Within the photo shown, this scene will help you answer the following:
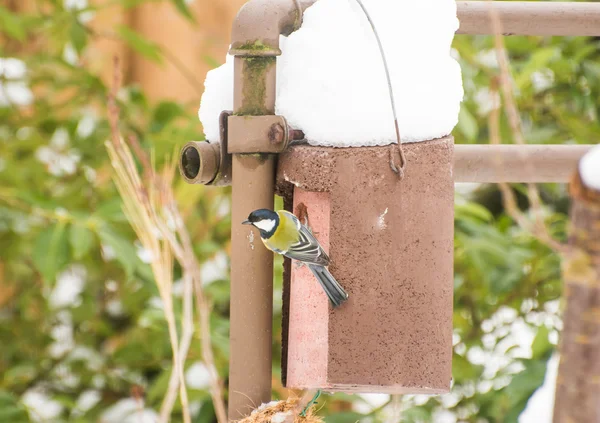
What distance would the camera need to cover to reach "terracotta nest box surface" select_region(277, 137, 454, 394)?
0.89 m

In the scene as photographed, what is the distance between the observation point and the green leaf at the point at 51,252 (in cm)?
138

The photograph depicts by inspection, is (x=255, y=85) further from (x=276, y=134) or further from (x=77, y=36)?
(x=77, y=36)

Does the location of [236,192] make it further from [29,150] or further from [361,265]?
[29,150]

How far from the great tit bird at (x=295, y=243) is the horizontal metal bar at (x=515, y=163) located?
0.24 metres

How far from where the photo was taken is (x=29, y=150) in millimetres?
2004

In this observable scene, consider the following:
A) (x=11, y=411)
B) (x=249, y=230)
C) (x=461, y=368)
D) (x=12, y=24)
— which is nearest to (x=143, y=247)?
(x=11, y=411)

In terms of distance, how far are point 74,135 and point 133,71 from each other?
2.27ft

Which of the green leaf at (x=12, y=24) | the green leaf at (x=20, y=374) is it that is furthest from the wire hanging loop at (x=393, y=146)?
the green leaf at (x=20, y=374)

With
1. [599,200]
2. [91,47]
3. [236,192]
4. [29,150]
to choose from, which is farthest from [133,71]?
[599,200]

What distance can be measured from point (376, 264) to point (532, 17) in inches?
15.4

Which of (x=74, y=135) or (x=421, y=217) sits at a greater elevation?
(x=74, y=135)

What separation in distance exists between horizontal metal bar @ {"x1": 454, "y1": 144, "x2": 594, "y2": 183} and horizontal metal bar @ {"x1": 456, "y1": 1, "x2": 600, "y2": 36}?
0.15 m

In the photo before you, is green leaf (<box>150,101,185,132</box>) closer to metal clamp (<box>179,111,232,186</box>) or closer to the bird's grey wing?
metal clamp (<box>179,111,232,186</box>)

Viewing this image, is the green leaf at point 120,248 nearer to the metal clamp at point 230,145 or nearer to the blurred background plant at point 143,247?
the blurred background plant at point 143,247
